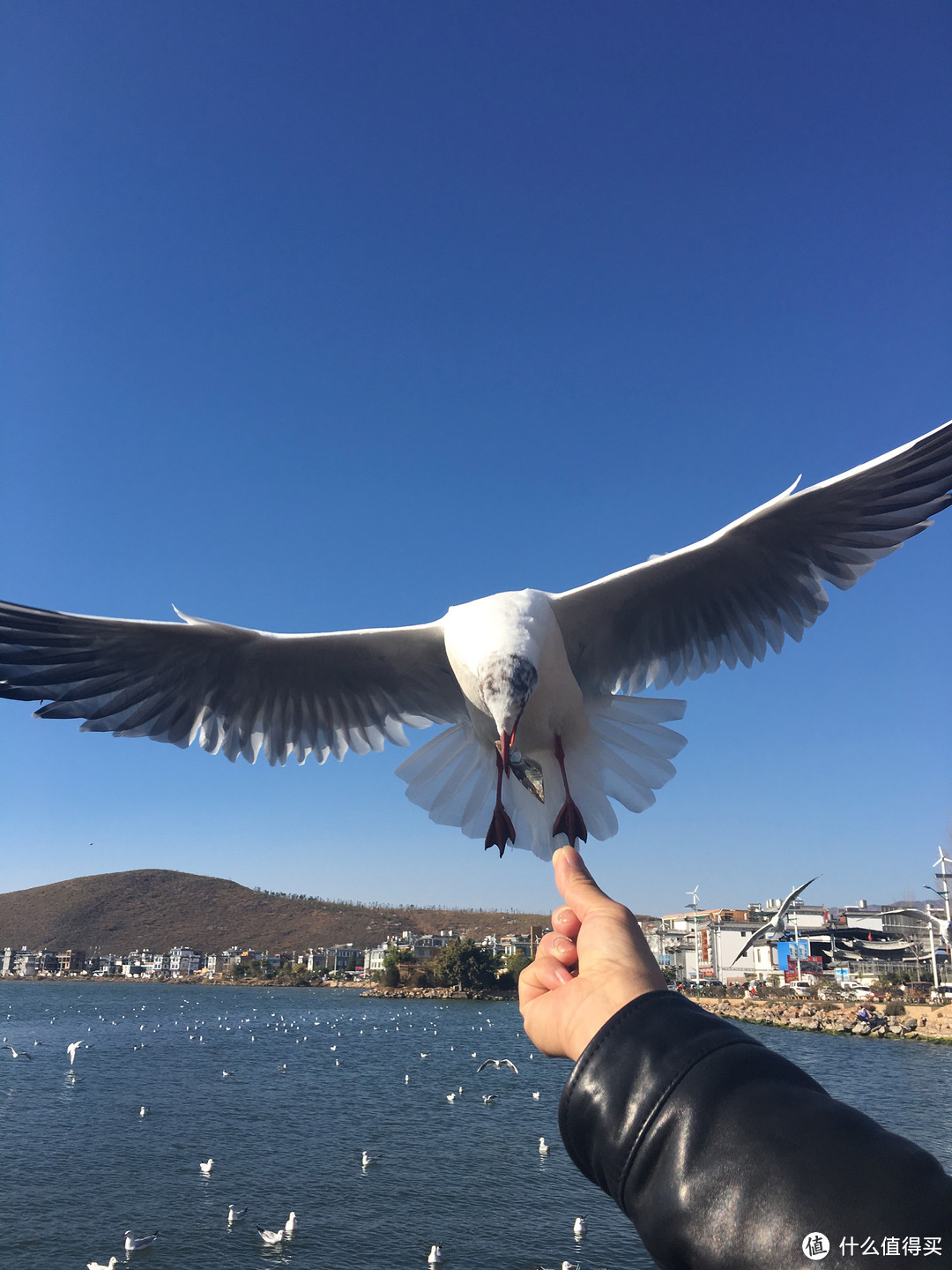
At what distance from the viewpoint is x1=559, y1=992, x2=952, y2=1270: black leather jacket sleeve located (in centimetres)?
82

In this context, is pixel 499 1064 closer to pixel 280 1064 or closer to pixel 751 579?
pixel 280 1064

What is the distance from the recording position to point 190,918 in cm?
11538

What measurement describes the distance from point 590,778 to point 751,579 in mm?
1167

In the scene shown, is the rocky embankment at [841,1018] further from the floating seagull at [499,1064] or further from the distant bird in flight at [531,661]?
the distant bird in flight at [531,661]

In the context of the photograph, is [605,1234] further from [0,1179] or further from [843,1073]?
[843,1073]

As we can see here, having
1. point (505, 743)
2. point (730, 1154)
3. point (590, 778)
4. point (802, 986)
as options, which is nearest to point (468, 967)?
point (802, 986)

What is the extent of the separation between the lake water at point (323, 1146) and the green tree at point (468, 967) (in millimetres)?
20366

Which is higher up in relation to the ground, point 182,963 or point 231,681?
point 231,681

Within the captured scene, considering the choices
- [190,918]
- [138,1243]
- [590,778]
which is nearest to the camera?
[590,778]

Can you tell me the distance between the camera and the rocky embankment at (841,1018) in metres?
35.9

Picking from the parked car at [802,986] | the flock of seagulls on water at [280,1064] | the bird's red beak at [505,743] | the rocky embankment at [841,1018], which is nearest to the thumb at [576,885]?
the bird's red beak at [505,743]

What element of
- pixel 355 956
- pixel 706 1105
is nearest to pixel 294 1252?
pixel 706 1105

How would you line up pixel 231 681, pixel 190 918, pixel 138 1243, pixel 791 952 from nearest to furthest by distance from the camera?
pixel 231 681 < pixel 138 1243 < pixel 791 952 < pixel 190 918

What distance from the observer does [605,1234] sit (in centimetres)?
1431
